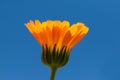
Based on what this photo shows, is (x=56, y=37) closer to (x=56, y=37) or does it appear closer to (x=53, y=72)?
(x=56, y=37)

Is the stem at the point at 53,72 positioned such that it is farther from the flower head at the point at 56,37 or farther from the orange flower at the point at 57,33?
the orange flower at the point at 57,33

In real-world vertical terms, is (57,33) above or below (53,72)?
above

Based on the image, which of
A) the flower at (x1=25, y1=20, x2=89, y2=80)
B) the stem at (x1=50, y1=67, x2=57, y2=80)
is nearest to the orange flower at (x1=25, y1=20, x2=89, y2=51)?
the flower at (x1=25, y1=20, x2=89, y2=80)

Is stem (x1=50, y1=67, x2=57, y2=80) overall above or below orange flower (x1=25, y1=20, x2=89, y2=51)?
below

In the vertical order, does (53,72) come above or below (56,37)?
below

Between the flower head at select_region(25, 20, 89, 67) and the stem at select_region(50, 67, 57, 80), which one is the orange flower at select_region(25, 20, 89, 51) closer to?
the flower head at select_region(25, 20, 89, 67)

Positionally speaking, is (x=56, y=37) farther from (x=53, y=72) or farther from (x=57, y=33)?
(x=53, y=72)

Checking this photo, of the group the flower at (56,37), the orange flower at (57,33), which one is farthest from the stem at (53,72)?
the orange flower at (57,33)

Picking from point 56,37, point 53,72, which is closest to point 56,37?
point 56,37

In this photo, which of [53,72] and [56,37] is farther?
[56,37]
